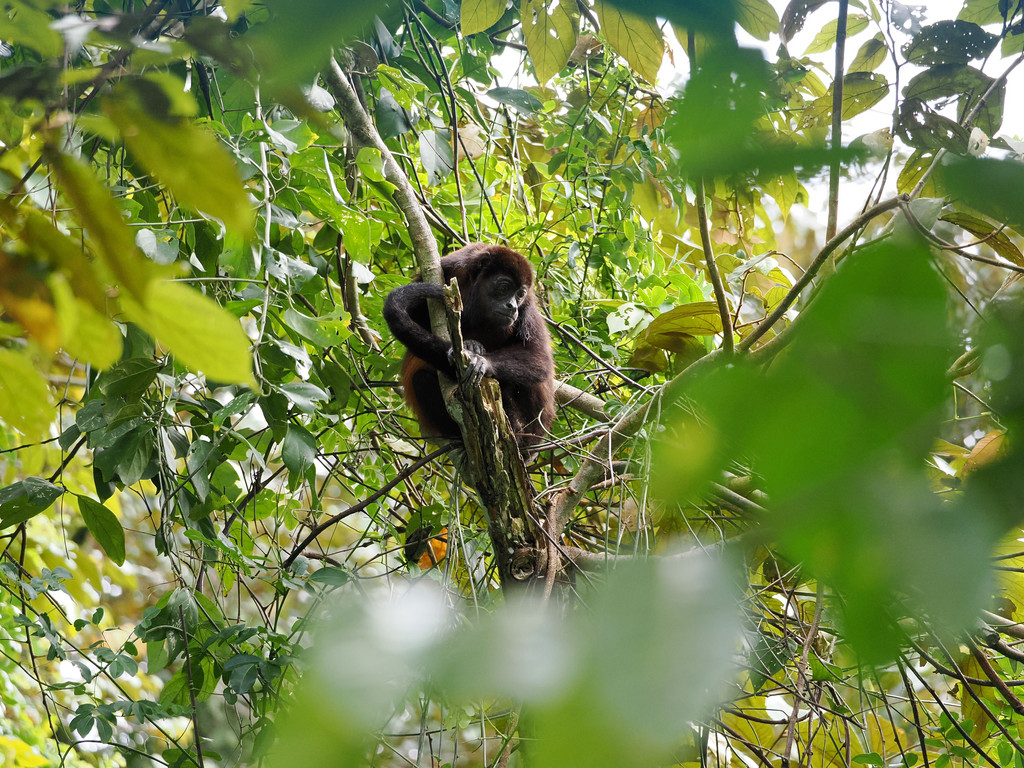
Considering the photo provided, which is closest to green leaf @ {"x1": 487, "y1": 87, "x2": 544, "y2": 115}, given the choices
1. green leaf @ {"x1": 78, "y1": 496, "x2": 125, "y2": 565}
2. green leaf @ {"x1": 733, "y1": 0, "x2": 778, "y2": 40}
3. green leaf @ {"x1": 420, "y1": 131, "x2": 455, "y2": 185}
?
green leaf @ {"x1": 420, "y1": 131, "x2": 455, "y2": 185}

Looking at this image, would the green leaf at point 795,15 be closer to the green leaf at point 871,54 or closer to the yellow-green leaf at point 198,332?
the green leaf at point 871,54

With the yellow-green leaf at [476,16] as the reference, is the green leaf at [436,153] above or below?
above

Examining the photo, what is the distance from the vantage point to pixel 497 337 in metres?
2.79

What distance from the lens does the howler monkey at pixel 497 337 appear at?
2.39m

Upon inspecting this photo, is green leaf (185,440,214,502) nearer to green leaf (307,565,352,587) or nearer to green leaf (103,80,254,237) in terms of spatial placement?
green leaf (307,565,352,587)

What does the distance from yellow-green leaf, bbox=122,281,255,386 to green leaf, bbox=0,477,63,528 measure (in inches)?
59.8

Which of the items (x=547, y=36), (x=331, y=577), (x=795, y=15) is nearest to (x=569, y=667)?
(x=795, y=15)

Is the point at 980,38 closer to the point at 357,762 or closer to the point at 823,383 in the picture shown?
the point at 823,383

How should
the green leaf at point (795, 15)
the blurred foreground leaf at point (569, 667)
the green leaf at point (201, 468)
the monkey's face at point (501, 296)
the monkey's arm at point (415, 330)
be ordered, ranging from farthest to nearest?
the monkey's face at point (501, 296) < the monkey's arm at point (415, 330) < the green leaf at point (201, 468) < the green leaf at point (795, 15) < the blurred foreground leaf at point (569, 667)

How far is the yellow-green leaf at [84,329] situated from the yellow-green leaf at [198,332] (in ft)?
0.14

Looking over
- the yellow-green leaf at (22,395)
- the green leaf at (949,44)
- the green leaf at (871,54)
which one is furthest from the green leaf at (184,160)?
the green leaf at (871,54)

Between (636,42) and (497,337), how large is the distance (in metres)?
1.94

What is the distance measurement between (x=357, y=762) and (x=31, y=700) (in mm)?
4351

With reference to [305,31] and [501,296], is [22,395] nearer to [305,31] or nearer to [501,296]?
[305,31]
